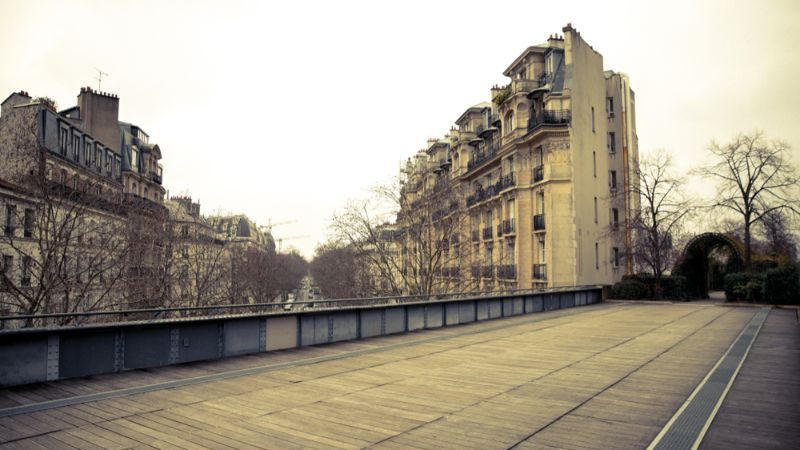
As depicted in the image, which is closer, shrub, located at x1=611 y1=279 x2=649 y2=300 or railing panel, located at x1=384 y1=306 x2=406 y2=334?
railing panel, located at x1=384 y1=306 x2=406 y2=334

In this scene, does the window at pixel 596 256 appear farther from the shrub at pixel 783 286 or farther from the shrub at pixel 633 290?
the shrub at pixel 783 286

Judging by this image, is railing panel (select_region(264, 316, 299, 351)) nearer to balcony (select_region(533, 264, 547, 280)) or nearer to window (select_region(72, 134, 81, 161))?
balcony (select_region(533, 264, 547, 280))

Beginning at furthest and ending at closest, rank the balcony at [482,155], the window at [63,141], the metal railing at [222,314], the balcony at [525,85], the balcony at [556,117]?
the balcony at [482,155] → the balcony at [525,85] → the balcony at [556,117] → the window at [63,141] → the metal railing at [222,314]

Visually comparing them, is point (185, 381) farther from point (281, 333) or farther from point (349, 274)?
point (349, 274)

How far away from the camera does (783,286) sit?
32.0 m

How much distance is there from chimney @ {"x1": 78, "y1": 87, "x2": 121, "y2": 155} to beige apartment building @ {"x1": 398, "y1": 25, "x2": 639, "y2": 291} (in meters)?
27.3

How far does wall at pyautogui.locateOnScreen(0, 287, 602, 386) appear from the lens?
28.9ft

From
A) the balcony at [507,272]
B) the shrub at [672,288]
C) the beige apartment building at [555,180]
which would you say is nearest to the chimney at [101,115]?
the beige apartment building at [555,180]

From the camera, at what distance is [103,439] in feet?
20.1

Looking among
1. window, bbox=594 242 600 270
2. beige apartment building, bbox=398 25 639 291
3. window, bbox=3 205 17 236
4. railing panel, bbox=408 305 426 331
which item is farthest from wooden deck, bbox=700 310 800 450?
window, bbox=594 242 600 270

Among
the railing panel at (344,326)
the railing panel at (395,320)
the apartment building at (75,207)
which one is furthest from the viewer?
the apartment building at (75,207)

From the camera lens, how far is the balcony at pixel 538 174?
135 ft

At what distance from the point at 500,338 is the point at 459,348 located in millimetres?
2713

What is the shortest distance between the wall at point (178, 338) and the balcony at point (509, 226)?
26.0m
